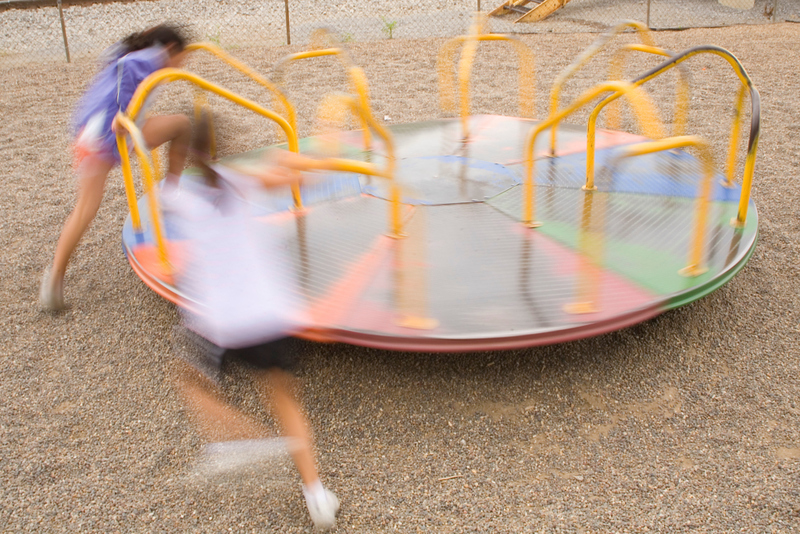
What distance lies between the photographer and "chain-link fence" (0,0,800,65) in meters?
8.82

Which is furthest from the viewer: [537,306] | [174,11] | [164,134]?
[174,11]

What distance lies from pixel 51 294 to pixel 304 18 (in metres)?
8.62

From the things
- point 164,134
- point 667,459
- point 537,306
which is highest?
point 164,134

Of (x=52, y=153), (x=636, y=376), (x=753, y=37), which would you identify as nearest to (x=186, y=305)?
(x=636, y=376)

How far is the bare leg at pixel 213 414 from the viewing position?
217 centimetres

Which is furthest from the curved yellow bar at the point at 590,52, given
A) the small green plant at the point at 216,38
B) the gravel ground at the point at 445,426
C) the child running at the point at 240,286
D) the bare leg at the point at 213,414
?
the small green plant at the point at 216,38

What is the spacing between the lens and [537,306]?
2.27m

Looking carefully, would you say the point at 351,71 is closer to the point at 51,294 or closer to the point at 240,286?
the point at 240,286

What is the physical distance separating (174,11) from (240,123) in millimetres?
6579

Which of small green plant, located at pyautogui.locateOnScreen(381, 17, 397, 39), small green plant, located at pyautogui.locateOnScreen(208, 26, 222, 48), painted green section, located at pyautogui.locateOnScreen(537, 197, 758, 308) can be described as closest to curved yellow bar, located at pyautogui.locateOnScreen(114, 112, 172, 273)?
painted green section, located at pyautogui.locateOnScreen(537, 197, 758, 308)

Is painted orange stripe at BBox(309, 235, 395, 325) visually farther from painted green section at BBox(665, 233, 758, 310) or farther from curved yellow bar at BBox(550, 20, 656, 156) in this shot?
curved yellow bar at BBox(550, 20, 656, 156)

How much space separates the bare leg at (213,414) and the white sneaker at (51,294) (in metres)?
0.76

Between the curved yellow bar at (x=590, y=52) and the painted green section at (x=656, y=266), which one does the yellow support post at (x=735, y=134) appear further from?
the curved yellow bar at (x=590, y=52)

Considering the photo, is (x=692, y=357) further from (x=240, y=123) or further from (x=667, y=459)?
(x=240, y=123)
